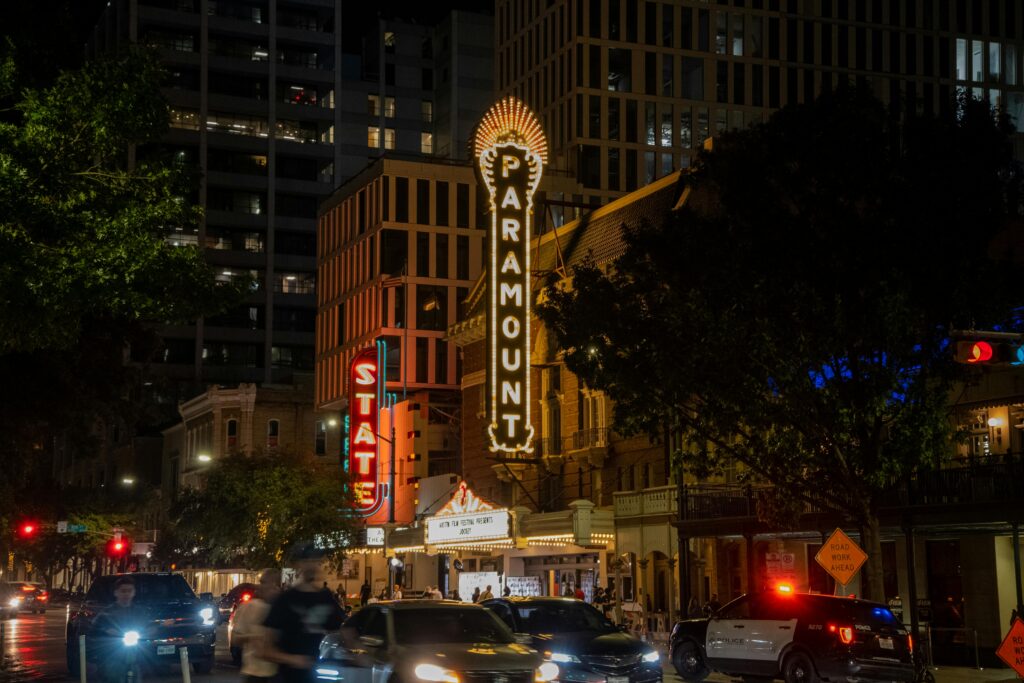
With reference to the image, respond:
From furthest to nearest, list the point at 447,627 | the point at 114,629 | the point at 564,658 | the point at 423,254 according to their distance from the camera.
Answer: the point at 423,254
the point at 114,629
the point at 564,658
the point at 447,627

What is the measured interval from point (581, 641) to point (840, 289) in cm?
944

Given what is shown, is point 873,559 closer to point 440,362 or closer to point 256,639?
point 256,639

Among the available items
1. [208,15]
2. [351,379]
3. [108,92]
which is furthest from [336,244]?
[108,92]

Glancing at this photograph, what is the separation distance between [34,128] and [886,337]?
15.8 metres

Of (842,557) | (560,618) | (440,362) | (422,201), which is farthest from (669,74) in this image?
(560,618)

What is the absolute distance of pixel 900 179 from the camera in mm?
27484

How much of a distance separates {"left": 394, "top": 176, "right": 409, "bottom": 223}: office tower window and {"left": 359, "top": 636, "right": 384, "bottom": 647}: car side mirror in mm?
59571

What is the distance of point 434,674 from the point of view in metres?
15.5

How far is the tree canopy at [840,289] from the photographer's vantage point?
27.0 metres

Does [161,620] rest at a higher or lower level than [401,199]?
lower

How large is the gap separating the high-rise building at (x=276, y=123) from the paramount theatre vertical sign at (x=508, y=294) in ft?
237

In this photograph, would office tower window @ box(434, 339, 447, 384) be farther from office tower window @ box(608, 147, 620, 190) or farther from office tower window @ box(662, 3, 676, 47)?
office tower window @ box(662, 3, 676, 47)

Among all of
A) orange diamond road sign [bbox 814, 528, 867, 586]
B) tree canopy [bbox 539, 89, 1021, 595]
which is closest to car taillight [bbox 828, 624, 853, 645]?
orange diamond road sign [bbox 814, 528, 867, 586]

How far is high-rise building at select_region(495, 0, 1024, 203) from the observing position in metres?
87.9
